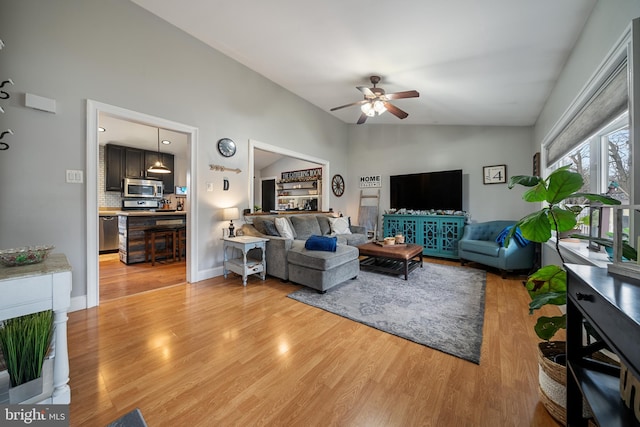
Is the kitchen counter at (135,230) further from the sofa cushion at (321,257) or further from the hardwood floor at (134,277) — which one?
the sofa cushion at (321,257)

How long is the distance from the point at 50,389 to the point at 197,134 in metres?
2.84

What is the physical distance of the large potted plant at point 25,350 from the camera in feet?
3.43

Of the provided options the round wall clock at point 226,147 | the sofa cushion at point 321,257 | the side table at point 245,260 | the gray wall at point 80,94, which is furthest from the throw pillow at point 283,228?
the round wall clock at point 226,147

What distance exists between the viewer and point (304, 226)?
4219mm

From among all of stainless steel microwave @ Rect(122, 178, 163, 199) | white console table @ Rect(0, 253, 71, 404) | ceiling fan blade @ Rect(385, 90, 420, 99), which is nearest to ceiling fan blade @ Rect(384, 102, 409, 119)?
ceiling fan blade @ Rect(385, 90, 420, 99)

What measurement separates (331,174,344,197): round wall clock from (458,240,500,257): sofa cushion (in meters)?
2.89

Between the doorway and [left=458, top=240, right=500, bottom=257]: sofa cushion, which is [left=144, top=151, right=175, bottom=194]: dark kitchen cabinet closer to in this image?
the doorway

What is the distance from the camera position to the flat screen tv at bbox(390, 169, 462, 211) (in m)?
4.74

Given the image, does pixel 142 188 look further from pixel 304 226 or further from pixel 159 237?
pixel 304 226

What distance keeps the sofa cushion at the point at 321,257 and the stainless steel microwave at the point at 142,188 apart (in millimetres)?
4504

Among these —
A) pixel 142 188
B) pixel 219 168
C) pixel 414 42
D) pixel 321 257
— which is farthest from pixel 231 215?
pixel 142 188

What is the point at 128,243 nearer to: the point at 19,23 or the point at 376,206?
the point at 19,23

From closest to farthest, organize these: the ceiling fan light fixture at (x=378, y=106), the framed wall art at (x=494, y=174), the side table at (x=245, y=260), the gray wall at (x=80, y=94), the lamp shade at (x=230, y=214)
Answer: the gray wall at (x=80, y=94), the side table at (x=245, y=260), the ceiling fan light fixture at (x=378, y=106), the lamp shade at (x=230, y=214), the framed wall art at (x=494, y=174)

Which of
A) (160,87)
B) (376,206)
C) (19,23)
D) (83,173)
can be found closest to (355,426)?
(83,173)
